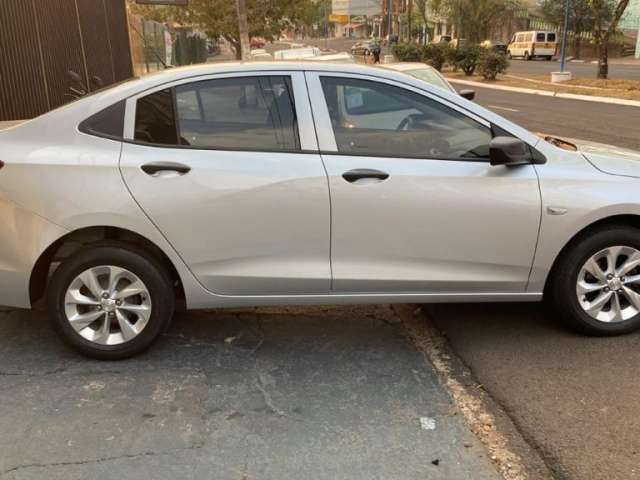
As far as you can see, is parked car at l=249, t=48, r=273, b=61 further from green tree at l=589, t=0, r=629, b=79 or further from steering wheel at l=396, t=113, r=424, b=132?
green tree at l=589, t=0, r=629, b=79

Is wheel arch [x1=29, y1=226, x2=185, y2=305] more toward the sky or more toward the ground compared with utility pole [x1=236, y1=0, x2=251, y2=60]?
more toward the ground

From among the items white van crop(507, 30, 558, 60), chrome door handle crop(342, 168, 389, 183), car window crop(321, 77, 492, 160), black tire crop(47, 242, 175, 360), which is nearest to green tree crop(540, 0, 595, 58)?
white van crop(507, 30, 558, 60)

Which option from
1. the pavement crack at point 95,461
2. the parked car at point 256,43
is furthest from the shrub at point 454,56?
the pavement crack at point 95,461

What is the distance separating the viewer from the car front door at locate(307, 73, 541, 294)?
3646 millimetres

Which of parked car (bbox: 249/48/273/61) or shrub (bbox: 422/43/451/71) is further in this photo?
shrub (bbox: 422/43/451/71)

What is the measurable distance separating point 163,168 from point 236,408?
1.33m

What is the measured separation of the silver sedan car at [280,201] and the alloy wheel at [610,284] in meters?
0.03

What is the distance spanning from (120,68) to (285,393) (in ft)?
46.6

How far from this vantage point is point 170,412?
3.29 m

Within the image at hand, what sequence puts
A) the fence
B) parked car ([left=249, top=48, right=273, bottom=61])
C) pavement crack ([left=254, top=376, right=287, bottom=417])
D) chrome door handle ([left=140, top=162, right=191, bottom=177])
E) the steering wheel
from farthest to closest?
parked car ([left=249, top=48, right=273, bottom=61]) → the fence → the steering wheel → chrome door handle ([left=140, top=162, right=191, bottom=177]) → pavement crack ([left=254, top=376, right=287, bottom=417])

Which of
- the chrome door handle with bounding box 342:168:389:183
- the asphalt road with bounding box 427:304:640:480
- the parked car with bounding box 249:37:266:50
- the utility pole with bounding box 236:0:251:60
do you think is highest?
the utility pole with bounding box 236:0:251:60

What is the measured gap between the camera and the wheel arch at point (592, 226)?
388 cm

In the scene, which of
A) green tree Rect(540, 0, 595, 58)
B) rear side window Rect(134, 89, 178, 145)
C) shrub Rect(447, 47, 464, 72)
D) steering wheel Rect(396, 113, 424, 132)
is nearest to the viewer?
rear side window Rect(134, 89, 178, 145)

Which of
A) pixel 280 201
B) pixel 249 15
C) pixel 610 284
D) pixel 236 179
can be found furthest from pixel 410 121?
pixel 249 15
